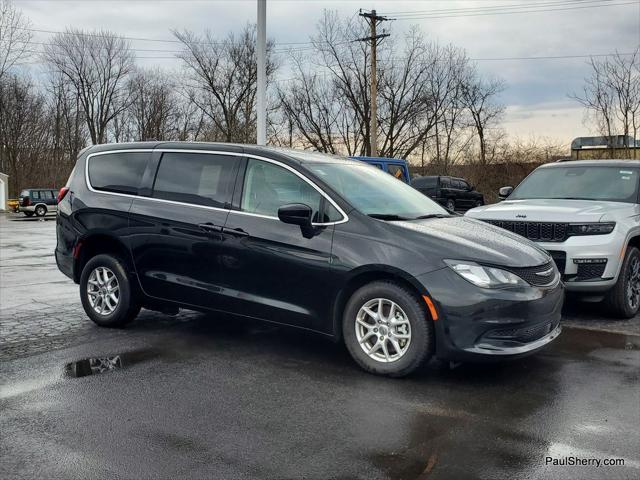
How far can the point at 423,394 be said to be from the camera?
450cm

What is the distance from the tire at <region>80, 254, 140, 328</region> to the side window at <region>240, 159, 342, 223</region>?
5.19ft

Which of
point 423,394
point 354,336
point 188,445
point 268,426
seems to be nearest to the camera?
point 188,445

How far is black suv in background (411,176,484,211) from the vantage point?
3191 centimetres

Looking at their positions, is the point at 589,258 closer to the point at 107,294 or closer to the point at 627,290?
the point at 627,290

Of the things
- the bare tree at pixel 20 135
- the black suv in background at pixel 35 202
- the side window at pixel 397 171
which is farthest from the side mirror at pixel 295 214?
the bare tree at pixel 20 135

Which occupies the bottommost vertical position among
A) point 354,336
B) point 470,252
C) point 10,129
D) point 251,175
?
point 354,336

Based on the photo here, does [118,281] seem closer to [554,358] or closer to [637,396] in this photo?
[554,358]

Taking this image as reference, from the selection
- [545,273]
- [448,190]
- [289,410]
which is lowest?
[289,410]

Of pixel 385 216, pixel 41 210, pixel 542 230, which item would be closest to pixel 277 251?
pixel 385 216

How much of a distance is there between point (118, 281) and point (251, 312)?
5.41 feet

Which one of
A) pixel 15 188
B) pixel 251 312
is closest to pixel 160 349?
pixel 251 312

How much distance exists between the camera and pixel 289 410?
4145mm

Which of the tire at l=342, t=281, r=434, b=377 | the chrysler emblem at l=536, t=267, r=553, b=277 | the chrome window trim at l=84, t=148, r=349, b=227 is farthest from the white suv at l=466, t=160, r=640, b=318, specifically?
the chrome window trim at l=84, t=148, r=349, b=227

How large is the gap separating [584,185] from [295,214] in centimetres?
487
